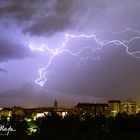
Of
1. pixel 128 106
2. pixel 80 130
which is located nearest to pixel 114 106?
pixel 128 106

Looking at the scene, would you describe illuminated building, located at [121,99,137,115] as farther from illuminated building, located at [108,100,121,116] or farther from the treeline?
the treeline

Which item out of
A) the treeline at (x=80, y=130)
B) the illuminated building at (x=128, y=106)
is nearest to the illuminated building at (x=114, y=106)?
the illuminated building at (x=128, y=106)

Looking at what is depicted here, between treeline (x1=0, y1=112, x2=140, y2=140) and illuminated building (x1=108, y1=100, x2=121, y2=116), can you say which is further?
illuminated building (x1=108, y1=100, x2=121, y2=116)

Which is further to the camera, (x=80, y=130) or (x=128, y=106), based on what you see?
(x=128, y=106)

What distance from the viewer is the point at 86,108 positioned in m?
129

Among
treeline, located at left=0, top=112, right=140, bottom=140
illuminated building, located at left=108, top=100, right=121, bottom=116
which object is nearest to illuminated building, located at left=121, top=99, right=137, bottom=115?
illuminated building, located at left=108, top=100, right=121, bottom=116

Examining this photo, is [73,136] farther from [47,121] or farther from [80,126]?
[47,121]

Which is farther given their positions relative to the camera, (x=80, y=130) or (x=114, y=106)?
(x=114, y=106)

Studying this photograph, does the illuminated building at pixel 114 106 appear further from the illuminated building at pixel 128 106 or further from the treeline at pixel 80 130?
the treeline at pixel 80 130

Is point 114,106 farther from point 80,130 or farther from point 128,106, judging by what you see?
point 80,130

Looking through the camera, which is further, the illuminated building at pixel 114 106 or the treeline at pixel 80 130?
the illuminated building at pixel 114 106

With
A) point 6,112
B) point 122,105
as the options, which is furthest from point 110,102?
point 6,112

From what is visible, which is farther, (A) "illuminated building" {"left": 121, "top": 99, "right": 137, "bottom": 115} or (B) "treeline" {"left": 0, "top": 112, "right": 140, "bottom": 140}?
(A) "illuminated building" {"left": 121, "top": 99, "right": 137, "bottom": 115}

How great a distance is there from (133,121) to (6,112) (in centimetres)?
10515
